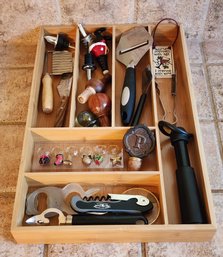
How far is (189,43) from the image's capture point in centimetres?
115

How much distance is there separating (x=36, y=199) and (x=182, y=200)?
0.38 m

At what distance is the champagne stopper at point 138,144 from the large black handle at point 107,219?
141 millimetres

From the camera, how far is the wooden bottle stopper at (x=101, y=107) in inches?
36.9

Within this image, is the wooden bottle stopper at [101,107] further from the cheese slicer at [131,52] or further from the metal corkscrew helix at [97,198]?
the metal corkscrew helix at [97,198]

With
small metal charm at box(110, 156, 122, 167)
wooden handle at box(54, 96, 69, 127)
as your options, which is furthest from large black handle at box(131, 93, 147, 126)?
wooden handle at box(54, 96, 69, 127)

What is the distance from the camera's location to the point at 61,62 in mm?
1075

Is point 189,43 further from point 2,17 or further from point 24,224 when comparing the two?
point 24,224

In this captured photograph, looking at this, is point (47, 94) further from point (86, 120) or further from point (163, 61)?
point (163, 61)

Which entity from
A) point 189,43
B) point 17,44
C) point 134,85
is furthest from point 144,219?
point 17,44

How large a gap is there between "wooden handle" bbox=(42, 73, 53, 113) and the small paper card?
0.35 metres

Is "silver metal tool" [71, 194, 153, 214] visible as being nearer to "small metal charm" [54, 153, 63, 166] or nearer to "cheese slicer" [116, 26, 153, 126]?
"small metal charm" [54, 153, 63, 166]

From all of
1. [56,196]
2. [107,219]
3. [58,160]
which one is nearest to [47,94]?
[58,160]

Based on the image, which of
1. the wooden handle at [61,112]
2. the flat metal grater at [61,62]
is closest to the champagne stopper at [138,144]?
the wooden handle at [61,112]

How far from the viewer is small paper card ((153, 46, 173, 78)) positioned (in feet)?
3.50
